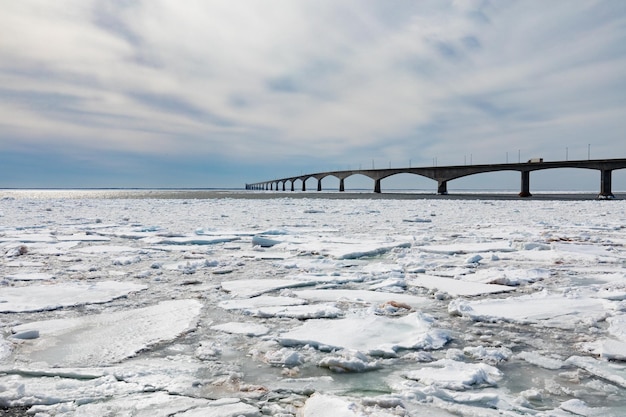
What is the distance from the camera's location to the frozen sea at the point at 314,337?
209 cm

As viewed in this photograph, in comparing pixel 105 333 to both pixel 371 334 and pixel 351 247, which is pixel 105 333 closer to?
pixel 371 334

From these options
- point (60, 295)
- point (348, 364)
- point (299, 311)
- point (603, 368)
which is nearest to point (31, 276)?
point (60, 295)

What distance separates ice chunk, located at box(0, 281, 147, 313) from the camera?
3855 millimetres

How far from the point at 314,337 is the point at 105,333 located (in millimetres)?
1545

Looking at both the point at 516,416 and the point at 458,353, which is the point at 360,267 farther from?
the point at 516,416

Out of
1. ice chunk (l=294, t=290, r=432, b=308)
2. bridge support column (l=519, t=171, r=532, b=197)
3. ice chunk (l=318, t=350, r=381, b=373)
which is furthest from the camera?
bridge support column (l=519, t=171, r=532, b=197)

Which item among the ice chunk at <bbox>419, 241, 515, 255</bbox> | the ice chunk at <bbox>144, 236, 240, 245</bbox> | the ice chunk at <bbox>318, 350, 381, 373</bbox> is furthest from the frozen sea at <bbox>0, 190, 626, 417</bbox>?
the ice chunk at <bbox>144, 236, 240, 245</bbox>

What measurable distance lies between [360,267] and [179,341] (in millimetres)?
3407

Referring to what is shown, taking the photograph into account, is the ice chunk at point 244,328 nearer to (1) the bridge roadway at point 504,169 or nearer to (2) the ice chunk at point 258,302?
(2) the ice chunk at point 258,302

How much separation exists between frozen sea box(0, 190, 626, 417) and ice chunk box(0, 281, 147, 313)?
3 cm

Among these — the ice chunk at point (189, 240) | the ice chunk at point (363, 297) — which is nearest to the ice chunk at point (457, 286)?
the ice chunk at point (363, 297)

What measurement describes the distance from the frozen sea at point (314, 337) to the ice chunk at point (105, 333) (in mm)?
16

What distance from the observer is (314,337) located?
3.01 meters

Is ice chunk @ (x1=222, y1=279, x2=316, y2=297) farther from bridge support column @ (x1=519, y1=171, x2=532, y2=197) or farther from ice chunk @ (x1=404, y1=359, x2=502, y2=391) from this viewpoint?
bridge support column @ (x1=519, y1=171, x2=532, y2=197)
